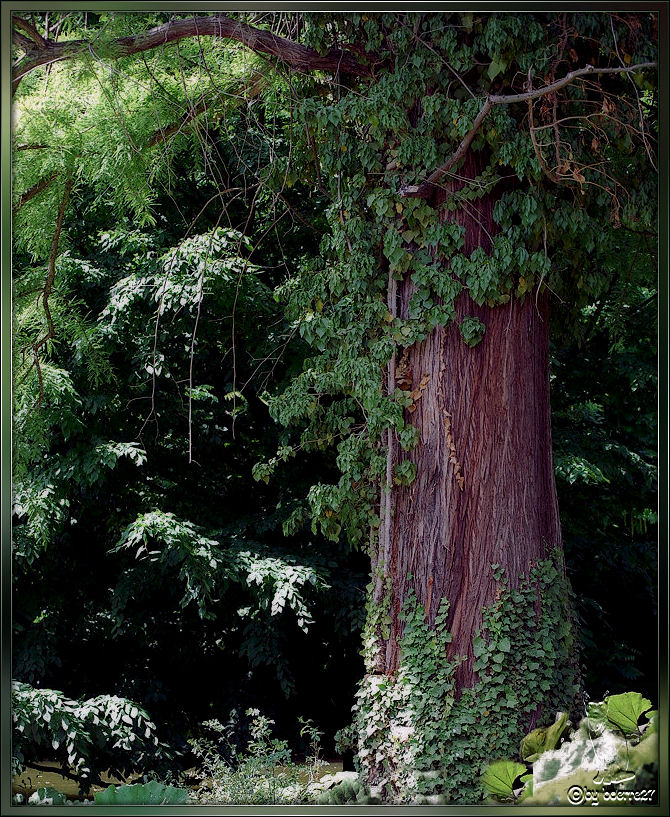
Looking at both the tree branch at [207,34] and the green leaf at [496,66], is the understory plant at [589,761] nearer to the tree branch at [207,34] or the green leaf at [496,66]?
the green leaf at [496,66]

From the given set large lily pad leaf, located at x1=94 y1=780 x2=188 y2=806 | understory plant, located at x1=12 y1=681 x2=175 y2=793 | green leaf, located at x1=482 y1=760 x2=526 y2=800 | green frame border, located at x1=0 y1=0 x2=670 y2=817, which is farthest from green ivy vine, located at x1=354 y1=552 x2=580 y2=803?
understory plant, located at x1=12 y1=681 x2=175 y2=793

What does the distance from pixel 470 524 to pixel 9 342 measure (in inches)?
88.2

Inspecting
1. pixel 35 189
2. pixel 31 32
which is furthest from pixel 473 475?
pixel 31 32

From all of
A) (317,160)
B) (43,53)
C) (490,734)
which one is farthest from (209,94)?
(490,734)

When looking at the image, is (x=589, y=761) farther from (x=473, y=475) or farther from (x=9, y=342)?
(x=9, y=342)

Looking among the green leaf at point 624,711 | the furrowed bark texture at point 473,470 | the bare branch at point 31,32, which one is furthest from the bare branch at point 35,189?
the green leaf at point 624,711

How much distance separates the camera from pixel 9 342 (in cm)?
267

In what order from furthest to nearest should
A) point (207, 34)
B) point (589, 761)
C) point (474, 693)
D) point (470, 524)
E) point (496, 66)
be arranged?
point (207, 34) < point (470, 524) < point (474, 693) < point (496, 66) < point (589, 761)

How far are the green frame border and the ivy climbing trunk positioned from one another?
1.32 m

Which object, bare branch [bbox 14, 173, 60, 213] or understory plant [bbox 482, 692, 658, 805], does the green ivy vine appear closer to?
understory plant [bbox 482, 692, 658, 805]

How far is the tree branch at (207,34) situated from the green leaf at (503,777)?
329 centimetres

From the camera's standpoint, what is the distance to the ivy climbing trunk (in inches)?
157

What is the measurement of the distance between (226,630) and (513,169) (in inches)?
184

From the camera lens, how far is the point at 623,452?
7.21m
